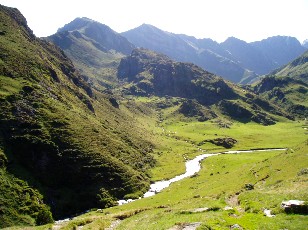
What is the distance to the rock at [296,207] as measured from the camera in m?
38.4

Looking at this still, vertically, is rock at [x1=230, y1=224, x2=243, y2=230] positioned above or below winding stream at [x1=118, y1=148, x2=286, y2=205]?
above

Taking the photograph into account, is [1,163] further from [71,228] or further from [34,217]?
[71,228]

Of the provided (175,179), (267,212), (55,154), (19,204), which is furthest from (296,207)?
(175,179)

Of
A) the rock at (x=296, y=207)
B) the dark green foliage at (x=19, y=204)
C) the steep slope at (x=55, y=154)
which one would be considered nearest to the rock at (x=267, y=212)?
the rock at (x=296, y=207)

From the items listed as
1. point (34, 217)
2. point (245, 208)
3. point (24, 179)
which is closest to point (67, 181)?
point (24, 179)

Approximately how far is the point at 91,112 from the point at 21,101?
64.6 metres

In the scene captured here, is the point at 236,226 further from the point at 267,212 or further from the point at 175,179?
the point at 175,179

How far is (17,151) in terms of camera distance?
371ft

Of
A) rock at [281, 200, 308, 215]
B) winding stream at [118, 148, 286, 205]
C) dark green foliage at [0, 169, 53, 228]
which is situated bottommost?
winding stream at [118, 148, 286, 205]

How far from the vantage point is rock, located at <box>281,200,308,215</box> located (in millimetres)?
38375

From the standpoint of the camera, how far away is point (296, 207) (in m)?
38.8

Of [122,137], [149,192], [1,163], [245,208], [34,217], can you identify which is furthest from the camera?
[122,137]

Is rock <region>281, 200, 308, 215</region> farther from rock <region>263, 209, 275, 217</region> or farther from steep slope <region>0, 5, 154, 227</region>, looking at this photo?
steep slope <region>0, 5, 154, 227</region>

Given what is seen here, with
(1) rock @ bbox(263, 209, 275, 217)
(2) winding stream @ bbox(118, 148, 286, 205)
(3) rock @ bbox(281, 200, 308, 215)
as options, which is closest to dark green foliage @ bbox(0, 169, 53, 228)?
(2) winding stream @ bbox(118, 148, 286, 205)
